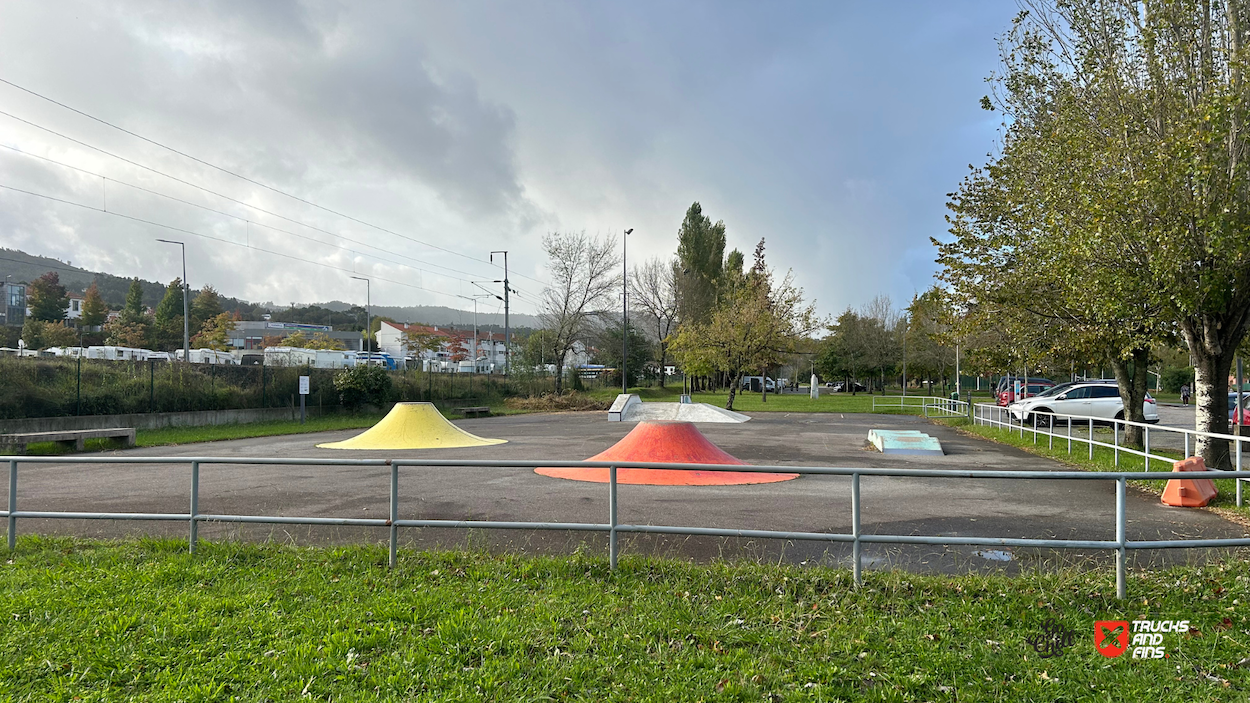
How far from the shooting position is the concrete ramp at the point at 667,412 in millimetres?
30391

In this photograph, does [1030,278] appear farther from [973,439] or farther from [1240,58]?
[973,439]

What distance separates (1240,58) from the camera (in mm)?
11109

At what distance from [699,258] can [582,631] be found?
228 feet

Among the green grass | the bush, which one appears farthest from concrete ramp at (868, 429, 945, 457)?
the bush

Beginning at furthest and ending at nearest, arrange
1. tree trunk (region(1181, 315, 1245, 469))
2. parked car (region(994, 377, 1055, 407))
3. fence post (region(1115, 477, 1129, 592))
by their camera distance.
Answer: parked car (region(994, 377, 1055, 407)) → tree trunk (region(1181, 315, 1245, 469)) → fence post (region(1115, 477, 1129, 592))

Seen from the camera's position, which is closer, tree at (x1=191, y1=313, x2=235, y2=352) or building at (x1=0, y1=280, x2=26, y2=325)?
tree at (x1=191, y1=313, x2=235, y2=352)

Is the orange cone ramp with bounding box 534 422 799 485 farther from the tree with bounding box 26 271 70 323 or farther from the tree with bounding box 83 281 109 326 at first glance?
the tree with bounding box 26 271 70 323

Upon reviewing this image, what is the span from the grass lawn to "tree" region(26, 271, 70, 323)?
3908 inches

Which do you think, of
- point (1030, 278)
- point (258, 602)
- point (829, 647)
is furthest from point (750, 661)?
point (1030, 278)

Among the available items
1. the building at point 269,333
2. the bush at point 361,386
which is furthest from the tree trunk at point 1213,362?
the building at point 269,333

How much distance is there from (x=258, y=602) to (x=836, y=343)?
6666cm

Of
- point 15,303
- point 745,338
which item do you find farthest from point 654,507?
point 15,303

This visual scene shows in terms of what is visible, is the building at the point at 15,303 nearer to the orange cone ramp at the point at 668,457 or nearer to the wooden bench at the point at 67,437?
the wooden bench at the point at 67,437

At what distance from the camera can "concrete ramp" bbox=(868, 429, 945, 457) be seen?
17.0 m
